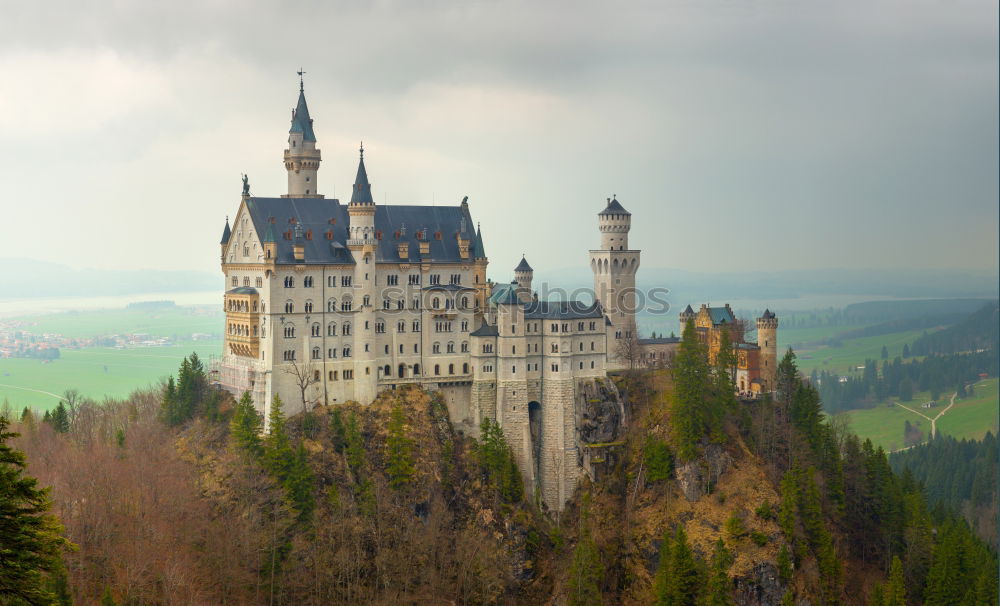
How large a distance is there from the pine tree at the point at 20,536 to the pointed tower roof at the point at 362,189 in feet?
158

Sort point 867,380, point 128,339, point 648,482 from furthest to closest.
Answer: point 867,380, point 128,339, point 648,482

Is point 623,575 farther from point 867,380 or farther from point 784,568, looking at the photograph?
point 867,380

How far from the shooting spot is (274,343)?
269 ft

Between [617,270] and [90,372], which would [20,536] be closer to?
[617,270]

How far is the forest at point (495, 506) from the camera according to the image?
7162 centimetres

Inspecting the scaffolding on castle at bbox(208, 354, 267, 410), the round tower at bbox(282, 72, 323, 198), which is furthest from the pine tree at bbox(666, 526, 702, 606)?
the round tower at bbox(282, 72, 323, 198)

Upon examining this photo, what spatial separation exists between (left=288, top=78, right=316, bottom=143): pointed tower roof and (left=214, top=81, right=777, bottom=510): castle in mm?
119

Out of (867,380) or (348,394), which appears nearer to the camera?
(348,394)

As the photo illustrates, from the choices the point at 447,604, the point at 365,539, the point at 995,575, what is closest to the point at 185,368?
the point at 365,539

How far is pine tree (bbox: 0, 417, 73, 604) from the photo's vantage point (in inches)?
1489

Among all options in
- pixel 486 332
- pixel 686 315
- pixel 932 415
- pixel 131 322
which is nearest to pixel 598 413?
pixel 486 332

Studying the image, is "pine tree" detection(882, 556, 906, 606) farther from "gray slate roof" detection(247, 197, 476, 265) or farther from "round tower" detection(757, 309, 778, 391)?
"gray slate roof" detection(247, 197, 476, 265)

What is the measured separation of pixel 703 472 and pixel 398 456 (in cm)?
2367

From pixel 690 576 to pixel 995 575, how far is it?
937 inches
